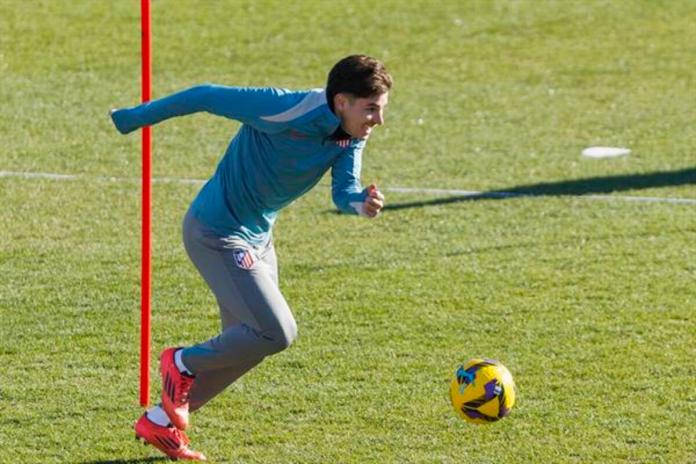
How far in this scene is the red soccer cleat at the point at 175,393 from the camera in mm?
7789

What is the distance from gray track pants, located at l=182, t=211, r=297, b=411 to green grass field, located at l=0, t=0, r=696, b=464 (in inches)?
24.2

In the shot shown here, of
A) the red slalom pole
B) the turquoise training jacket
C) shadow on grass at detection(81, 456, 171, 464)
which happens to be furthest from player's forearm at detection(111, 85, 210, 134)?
shadow on grass at detection(81, 456, 171, 464)

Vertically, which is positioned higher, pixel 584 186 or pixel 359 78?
pixel 359 78

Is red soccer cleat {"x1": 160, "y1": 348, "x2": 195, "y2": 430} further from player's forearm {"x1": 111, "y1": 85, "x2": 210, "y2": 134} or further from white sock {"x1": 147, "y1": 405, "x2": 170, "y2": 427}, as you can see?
player's forearm {"x1": 111, "y1": 85, "x2": 210, "y2": 134}

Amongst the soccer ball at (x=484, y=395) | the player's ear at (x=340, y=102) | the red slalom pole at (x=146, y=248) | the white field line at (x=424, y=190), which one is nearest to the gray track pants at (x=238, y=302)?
the red slalom pole at (x=146, y=248)

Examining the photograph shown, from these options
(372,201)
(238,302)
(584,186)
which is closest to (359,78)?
(372,201)

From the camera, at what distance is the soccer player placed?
7344 millimetres

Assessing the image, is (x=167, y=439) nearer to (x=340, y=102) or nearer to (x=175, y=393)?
(x=175, y=393)

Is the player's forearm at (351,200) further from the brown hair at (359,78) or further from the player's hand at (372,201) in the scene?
the brown hair at (359,78)

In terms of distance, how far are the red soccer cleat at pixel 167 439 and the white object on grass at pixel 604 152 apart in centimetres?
838

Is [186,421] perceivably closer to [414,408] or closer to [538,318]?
[414,408]

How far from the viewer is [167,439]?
7816 mm

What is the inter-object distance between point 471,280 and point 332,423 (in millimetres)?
3088

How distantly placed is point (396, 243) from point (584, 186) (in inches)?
104
